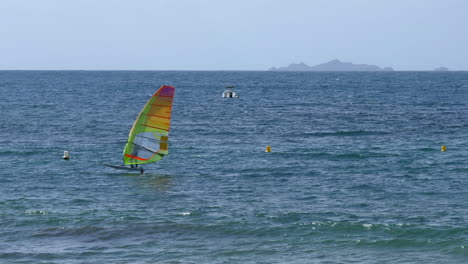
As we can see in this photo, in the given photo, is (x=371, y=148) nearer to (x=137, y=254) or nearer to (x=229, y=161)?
(x=229, y=161)

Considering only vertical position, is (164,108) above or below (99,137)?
above

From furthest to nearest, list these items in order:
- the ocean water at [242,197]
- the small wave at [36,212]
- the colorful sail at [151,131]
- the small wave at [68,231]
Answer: the colorful sail at [151,131] → the small wave at [36,212] → the small wave at [68,231] → the ocean water at [242,197]

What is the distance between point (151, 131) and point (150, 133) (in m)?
0.17

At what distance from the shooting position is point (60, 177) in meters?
51.4

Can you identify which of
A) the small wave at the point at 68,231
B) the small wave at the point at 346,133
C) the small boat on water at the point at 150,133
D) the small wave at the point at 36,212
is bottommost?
the small wave at the point at 68,231

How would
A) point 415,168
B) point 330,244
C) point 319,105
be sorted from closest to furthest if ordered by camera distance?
point 330,244 → point 415,168 → point 319,105

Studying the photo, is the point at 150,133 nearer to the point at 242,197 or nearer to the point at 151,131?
the point at 151,131

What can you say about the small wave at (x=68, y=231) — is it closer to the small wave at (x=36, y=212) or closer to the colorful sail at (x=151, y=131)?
the small wave at (x=36, y=212)

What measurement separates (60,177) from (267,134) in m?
32.4

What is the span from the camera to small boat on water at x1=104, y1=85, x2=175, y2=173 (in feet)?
168

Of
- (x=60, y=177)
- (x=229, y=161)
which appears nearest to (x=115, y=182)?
(x=60, y=177)

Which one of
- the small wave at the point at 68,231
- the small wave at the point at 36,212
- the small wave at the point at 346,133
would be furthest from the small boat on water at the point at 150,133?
the small wave at the point at 346,133

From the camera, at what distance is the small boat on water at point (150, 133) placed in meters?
51.2

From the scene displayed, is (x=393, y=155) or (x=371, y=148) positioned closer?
(x=393, y=155)
